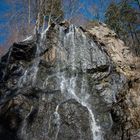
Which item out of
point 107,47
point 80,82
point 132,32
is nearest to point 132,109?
point 80,82

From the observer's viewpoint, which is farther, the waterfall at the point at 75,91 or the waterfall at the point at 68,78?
the waterfall at the point at 75,91

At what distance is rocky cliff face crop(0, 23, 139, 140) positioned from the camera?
13.7m

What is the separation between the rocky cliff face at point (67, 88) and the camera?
1370 cm

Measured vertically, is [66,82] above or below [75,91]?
above

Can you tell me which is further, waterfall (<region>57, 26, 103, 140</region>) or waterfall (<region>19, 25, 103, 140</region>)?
waterfall (<region>57, 26, 103, 140</region>)

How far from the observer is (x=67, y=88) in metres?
15.0

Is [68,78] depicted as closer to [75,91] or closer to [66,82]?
[66,82]

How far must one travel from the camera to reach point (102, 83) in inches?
603

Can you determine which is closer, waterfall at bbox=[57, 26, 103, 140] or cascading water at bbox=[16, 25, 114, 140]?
cascading water at bbox=[16, 25, 114, 140]

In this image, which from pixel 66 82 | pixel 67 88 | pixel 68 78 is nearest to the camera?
pixel 67 88

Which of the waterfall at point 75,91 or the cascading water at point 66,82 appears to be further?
the waterfall at point 75,91

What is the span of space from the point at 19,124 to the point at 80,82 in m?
3.49

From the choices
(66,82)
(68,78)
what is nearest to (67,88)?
(66,82)

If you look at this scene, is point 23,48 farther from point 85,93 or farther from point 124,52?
point 124,52
